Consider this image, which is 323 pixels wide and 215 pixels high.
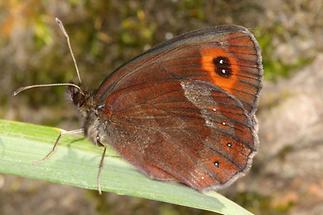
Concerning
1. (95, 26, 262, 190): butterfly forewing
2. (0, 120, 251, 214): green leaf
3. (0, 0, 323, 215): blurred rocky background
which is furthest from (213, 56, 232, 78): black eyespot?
(0, 0, 323, 215): blurred rocky background

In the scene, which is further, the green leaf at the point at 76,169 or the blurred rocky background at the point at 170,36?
the blurred rocky background at the point at 170,36

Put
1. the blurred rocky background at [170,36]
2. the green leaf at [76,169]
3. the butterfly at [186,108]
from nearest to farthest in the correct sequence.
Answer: the green leaf at [76,169]
the butterfly at [186,108]
the blurred rocky background at [170,36]

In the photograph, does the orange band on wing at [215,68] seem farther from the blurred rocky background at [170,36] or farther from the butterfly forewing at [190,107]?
the blurred rocky background at [170,36]

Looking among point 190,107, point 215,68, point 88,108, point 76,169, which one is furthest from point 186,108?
point 76,169

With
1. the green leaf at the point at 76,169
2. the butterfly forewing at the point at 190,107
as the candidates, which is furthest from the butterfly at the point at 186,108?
the green leaf at the point at 76,169

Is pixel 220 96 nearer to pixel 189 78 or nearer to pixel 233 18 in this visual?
pixel 189 78

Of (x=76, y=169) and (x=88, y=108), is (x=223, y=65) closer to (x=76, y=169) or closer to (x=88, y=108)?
(x=88, y=108)

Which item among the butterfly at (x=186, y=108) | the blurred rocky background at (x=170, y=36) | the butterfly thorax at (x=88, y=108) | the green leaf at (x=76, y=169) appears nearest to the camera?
the green leaf at (x=76, y=169)

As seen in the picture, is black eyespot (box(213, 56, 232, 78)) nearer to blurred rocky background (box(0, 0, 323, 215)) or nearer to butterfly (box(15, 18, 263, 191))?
butterfly (box(15, 18, 263, 191))
